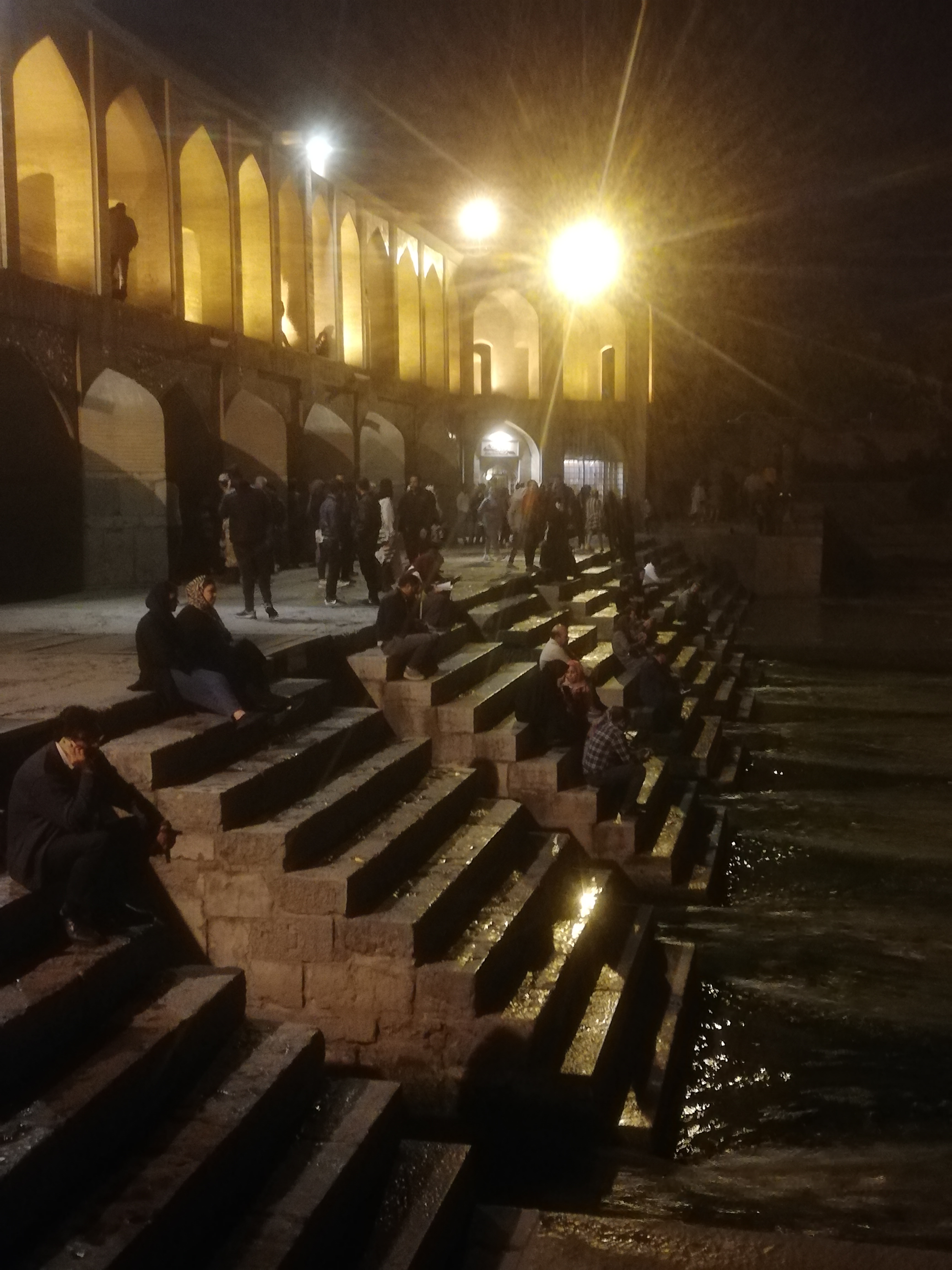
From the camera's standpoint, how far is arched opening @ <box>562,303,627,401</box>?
31281 millimetres

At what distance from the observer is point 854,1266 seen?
12.9ft

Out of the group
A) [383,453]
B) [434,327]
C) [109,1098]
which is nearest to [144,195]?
[383,453]

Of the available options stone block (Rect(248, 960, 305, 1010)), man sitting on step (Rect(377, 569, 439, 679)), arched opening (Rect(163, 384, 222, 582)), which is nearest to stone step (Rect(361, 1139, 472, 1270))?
stone block (Rect(248, 960, 305, 1010))

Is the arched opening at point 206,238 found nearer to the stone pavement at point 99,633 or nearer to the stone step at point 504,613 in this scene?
the stone pavement at point 99,633

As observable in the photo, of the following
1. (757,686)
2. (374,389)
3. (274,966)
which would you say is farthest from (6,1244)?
(374,389)

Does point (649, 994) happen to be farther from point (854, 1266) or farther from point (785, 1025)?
point (854, 1266)

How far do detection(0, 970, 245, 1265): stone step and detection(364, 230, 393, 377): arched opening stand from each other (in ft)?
63.2

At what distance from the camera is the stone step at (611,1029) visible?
5066mm

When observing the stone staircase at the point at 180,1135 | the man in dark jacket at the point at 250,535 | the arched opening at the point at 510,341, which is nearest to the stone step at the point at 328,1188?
the stone staircase at the point at 180,1135

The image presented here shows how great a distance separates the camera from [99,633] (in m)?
9.19

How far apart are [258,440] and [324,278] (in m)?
4.43

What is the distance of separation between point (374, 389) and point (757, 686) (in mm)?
9880

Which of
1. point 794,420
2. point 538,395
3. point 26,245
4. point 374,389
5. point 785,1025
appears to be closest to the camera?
→ point 785,1025

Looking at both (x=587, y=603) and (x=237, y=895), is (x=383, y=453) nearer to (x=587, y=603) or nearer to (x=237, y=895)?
(x=587, y=603)
